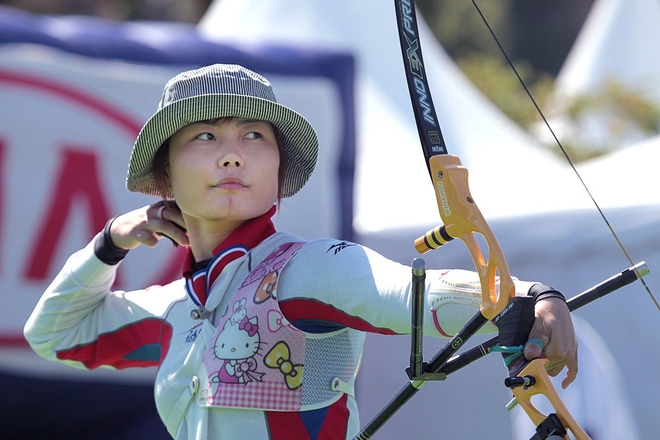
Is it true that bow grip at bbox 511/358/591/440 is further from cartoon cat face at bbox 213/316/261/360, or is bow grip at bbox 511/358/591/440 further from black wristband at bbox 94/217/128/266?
black wristband at bbox 94/217/128/266

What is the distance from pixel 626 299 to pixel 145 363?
41.5 inches

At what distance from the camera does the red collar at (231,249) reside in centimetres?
132

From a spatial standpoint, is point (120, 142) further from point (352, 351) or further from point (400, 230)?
point (352, 351)

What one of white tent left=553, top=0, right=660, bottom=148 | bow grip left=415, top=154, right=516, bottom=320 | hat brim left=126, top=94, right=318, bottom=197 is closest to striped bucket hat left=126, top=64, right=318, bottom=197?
hat brim left=126, top=94, right=318, bottom=197

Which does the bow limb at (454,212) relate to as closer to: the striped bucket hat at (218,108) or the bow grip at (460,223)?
the bow grip at (460,223)

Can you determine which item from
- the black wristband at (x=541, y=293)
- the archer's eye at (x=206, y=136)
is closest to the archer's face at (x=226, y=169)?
the archer's eye at (x=206, y=136)

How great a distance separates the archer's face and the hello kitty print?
121 mm

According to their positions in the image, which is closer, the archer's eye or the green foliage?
the archer's eye

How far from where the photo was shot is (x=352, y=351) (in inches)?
50.0

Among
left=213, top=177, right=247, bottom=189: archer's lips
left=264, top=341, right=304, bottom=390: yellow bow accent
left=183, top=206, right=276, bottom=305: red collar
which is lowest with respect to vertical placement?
left=264, top=341, right=304, bottom=390: yellow bow accent

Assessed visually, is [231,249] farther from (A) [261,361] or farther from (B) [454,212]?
(B) [454,212]

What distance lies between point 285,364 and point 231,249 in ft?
0.66

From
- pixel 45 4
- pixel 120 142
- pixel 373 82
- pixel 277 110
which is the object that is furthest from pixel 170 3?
pixel 277 110

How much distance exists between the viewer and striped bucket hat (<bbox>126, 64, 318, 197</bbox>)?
4.17ft
